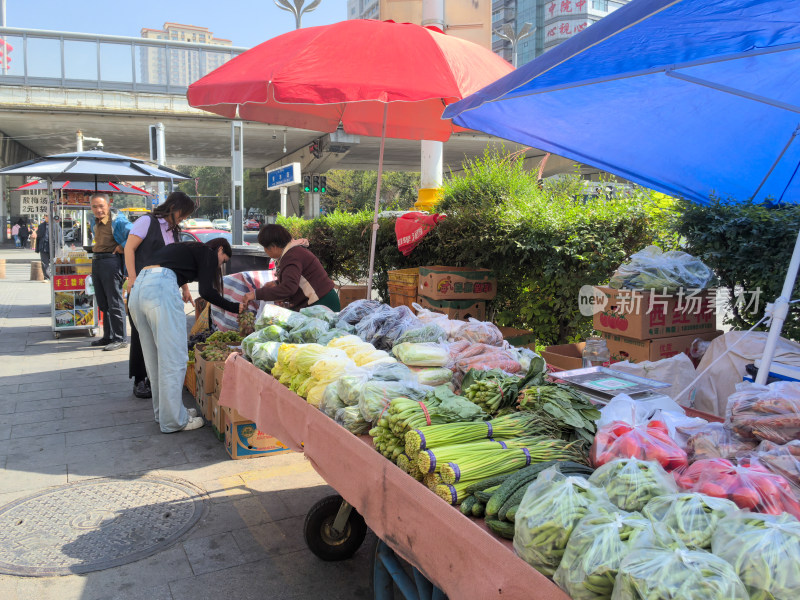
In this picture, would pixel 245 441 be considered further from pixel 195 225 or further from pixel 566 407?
pixel 195 225

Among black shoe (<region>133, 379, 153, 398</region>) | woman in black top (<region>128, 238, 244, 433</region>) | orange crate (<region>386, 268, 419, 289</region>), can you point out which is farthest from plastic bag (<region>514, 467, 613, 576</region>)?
orange crate (<region>386, 268, 419, 289</region>)

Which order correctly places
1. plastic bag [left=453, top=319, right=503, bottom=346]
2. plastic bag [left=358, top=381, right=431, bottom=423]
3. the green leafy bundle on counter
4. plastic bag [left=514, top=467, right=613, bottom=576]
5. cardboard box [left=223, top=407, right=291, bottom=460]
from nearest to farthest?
plastic bag [left=514, top=467, right=613, bottom=576]
the green leafy bundle on counter
plastic bag [left=358, top=381, right=431, bottom=423]
plastic bag [left=453, top=319, right=503, bottom=346]
cardboard box [left=223, top=407, right=291, bottom=460]

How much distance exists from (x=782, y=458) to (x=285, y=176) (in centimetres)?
1545

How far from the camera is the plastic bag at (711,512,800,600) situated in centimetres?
132

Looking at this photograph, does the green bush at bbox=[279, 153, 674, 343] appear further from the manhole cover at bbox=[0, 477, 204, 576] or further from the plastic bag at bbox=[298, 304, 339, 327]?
the manhole cover at bbox=[0, 477, 204, 576]

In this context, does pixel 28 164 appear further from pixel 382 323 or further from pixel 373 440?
pixel 373 440

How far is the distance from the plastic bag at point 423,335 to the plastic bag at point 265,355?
76 centimetres

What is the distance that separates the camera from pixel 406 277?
7.47 meters

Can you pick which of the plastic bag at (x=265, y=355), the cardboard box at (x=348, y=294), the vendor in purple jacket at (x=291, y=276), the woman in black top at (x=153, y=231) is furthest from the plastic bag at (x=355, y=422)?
the cardboard box at (x=348, y=294)

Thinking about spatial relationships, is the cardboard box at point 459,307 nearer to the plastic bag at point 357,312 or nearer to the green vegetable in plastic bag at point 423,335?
the plastic bag at point 357,312

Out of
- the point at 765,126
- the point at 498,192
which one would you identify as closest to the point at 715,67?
the point at 765,126

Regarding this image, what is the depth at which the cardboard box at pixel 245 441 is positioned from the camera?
185 inches

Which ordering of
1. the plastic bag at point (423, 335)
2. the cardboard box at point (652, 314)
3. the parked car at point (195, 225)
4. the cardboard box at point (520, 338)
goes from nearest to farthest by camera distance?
1. the plastic bag at point (423, 335)
2. the cardboard box at point (652, 314)
3. the cardboard box at point (520, 338)
4. the parked car at point (195, 225)

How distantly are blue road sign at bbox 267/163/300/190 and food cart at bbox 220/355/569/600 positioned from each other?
40.4 ft
